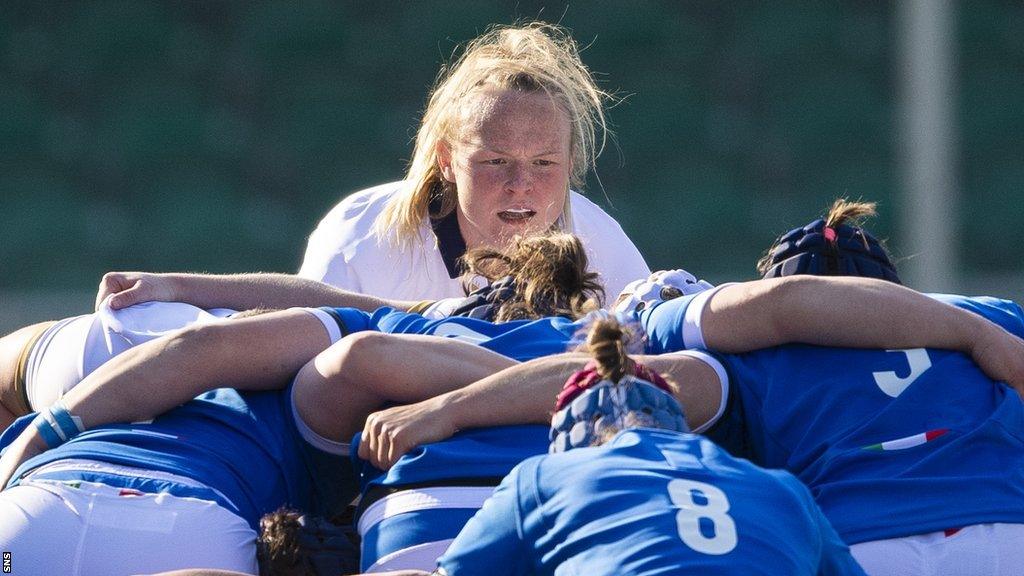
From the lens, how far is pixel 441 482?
197 centimetres

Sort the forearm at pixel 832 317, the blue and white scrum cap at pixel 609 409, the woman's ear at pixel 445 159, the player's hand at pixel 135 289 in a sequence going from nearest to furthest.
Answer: the blue and white scrum cap at pixel 609 409 → the forearm at pixel 832 317 → the player's hand at pixel 135 289 → the woman's ear at pixel 445 159

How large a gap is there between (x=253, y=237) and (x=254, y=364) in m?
4.56

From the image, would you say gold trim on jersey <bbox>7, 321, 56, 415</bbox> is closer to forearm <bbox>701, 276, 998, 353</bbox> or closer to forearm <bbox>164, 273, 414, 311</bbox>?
forearm <bbox>164, 273, 414, 311</bbox>

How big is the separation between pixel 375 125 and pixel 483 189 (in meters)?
3.83

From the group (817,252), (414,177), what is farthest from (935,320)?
(414,177)

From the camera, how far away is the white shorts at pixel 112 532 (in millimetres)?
1948

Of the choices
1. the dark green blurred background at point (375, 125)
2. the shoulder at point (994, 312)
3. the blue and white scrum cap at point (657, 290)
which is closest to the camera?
the shoulder at point (994, 312)

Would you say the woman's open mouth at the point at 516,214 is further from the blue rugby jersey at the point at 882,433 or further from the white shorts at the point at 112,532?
the white shorts at the point at 112,532

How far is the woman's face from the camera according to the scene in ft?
10.4

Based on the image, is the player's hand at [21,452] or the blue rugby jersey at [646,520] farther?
the player's hand at [21,452]

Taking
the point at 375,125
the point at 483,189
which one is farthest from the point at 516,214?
the point at 375,125

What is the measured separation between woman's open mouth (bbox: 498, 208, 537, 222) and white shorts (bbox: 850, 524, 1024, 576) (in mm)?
1397

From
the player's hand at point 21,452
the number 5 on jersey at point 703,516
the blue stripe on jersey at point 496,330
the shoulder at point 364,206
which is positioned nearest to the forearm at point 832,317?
the blue stripe on jersey at point 496,330

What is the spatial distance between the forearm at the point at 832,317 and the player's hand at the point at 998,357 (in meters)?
0.01
